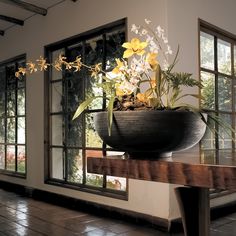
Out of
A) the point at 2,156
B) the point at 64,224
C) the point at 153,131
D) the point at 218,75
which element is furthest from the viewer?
the point at 2,156

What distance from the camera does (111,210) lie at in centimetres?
336

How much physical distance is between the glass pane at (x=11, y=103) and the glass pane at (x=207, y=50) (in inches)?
119

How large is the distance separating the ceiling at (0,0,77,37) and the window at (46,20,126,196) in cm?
51

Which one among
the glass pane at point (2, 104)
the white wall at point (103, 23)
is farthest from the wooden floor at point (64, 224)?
the glass pane at point (2, 104)

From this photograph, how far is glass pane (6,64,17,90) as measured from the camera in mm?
5074

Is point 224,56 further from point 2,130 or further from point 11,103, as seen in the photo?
point 2,130

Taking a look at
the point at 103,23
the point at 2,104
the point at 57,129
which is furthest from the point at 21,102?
the point at 103,23

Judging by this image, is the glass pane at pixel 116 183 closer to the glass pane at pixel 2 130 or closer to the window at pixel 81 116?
the window at pixel 81 116

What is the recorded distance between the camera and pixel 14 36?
16.0 ft

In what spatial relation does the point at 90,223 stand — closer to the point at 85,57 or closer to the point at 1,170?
the point at 85,57

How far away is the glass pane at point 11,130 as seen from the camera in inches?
197

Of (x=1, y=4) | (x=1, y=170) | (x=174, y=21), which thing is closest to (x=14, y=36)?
(x=1, y=4)

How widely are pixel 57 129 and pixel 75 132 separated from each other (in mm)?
366

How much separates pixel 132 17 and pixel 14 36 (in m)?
2.45
